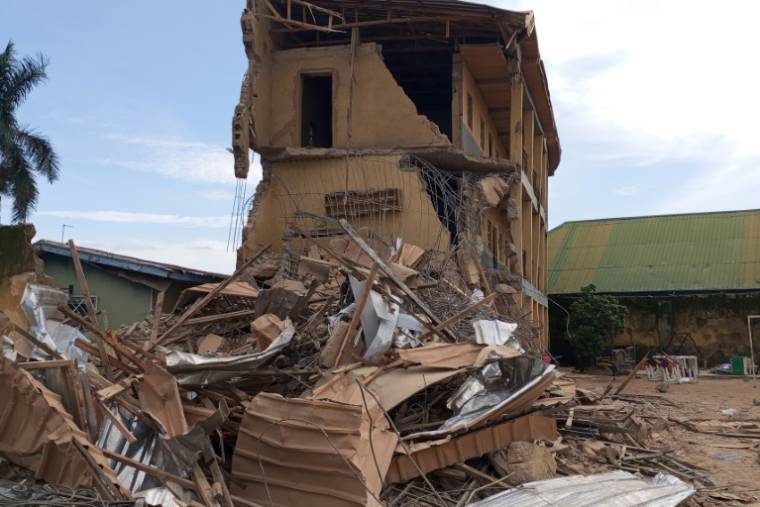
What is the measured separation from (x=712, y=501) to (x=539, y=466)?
6.67 ft

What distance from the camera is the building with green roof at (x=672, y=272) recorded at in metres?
28.9

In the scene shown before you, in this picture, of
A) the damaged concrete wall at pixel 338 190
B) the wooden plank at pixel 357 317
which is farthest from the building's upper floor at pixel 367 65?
the wooden plank at pixel 357 317

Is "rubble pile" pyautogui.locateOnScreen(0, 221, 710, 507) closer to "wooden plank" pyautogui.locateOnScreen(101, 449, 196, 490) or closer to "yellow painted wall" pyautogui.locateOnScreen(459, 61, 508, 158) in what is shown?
"wooden plank" pyautogui.locateOnScreen(101, 449, 196, 490)

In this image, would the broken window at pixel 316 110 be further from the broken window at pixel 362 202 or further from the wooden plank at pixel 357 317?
the wooden plank at pixel 357 317

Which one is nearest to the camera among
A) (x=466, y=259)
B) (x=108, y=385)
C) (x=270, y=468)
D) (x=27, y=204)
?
(x=270, y=468)

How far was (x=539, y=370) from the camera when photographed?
7375 mm

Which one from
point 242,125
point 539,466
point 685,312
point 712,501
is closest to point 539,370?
point 539,466

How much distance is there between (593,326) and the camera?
2681 centimetres

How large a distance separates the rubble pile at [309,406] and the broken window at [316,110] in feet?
25.4

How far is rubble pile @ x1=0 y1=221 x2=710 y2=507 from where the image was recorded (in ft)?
18.6

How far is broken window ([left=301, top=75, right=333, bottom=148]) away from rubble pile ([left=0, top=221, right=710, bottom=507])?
7.75m

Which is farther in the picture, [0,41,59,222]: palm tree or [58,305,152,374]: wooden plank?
[0,41,59,222]: palm tree

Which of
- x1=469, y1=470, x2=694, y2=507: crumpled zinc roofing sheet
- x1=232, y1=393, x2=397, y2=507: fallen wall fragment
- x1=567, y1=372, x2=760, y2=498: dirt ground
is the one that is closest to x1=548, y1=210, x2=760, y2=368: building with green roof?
x1=567, y1=372, x2=760, y2=498: dirt ground

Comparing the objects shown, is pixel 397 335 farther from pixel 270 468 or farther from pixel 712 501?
pixel 712 501
